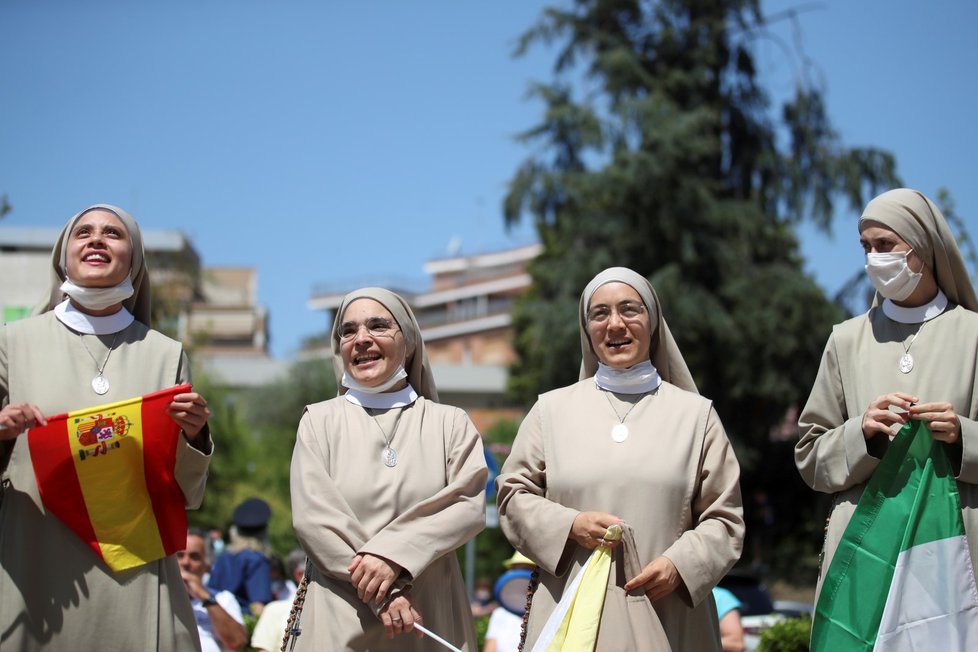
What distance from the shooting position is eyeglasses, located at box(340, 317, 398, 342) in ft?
18.5

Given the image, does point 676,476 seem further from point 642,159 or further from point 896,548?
point 642,159

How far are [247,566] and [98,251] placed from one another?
18.0ft

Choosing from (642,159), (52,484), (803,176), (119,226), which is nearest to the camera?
(52,484)

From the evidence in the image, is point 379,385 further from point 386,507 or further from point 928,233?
point 928,233

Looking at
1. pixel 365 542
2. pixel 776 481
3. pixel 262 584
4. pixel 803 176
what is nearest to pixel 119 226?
pixel 365 542

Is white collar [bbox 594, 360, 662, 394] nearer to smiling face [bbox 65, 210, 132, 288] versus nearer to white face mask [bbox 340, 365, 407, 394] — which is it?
white face mask [bbox 340, 365, 407, 394]

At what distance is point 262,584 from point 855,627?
632cm

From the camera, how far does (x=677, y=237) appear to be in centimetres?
2588

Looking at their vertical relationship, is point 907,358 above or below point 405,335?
below

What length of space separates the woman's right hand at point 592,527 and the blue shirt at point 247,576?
18.8ft

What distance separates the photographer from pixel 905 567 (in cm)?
502

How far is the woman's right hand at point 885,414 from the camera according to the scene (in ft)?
16.3

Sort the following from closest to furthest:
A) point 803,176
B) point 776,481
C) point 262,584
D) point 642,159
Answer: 1. point 262,584
2. point 642,159
3. point 803,176
4. point 776,481

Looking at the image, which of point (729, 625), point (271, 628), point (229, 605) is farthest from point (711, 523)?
point (229, 605)
